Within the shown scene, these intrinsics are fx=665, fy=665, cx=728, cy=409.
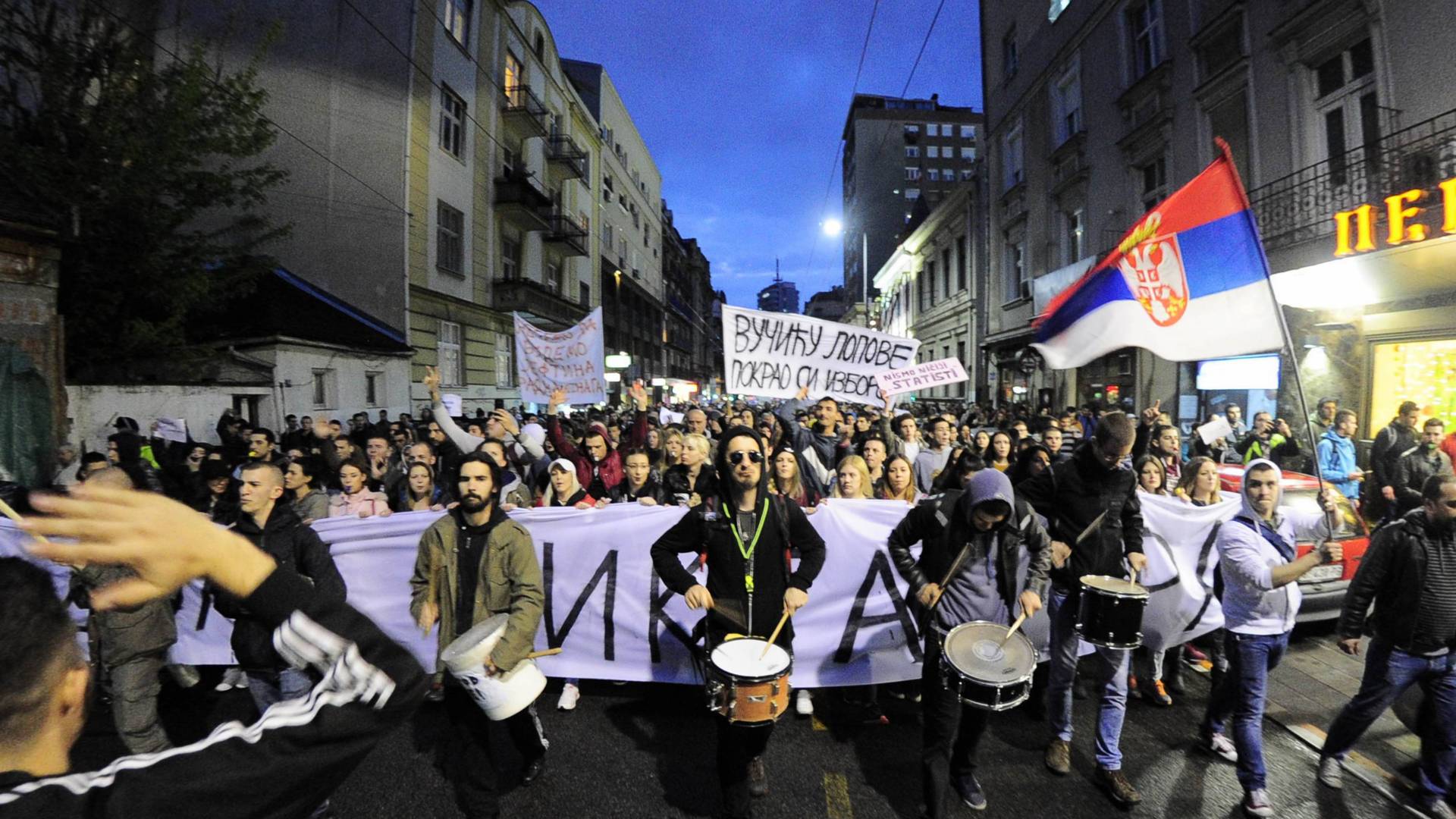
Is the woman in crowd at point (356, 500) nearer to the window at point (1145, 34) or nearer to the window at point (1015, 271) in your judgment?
the window at point (1145, 34)

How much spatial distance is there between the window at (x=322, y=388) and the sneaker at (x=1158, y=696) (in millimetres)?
14481

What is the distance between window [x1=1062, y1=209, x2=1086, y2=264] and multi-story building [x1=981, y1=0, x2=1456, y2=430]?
46 millimetres

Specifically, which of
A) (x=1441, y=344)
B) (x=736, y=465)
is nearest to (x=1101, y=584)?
(x=736, y=465)

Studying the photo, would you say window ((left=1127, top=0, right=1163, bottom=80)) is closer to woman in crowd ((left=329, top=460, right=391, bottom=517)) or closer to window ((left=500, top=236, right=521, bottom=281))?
woman in crowd ((left=329, top=460, right=391, bottom=517))

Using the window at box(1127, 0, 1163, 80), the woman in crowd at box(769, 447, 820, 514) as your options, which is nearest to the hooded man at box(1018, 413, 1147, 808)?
the woman in crowd at box(769, 447, 820, 514)

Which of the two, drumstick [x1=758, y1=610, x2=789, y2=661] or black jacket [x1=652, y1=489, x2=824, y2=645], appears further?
black jacket [x1=652, y1=489, x2=824, y2=645]

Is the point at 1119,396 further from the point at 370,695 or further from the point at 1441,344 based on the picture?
the point at 370,695

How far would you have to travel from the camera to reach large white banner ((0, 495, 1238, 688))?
15.0 feet

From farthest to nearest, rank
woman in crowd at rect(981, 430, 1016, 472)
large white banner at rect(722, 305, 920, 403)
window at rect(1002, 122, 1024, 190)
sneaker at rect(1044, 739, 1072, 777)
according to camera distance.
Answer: window at rect(1002, 122, 1024, 190) < large white banner at rect(722, 305, 920, 403) < woman in crowd at rect(981, 430, 1016, 472) < sneaker at rect(1044, 739, 1072, 777)

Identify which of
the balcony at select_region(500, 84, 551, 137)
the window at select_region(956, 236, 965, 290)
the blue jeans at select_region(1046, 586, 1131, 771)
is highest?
the balcony at select_region(500, 84, 551, 137)

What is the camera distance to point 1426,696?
3.28 meters

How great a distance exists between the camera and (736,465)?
132 inches

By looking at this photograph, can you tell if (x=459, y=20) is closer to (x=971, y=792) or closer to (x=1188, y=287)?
(x=1188, y=287)

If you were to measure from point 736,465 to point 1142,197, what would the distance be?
17331mm
